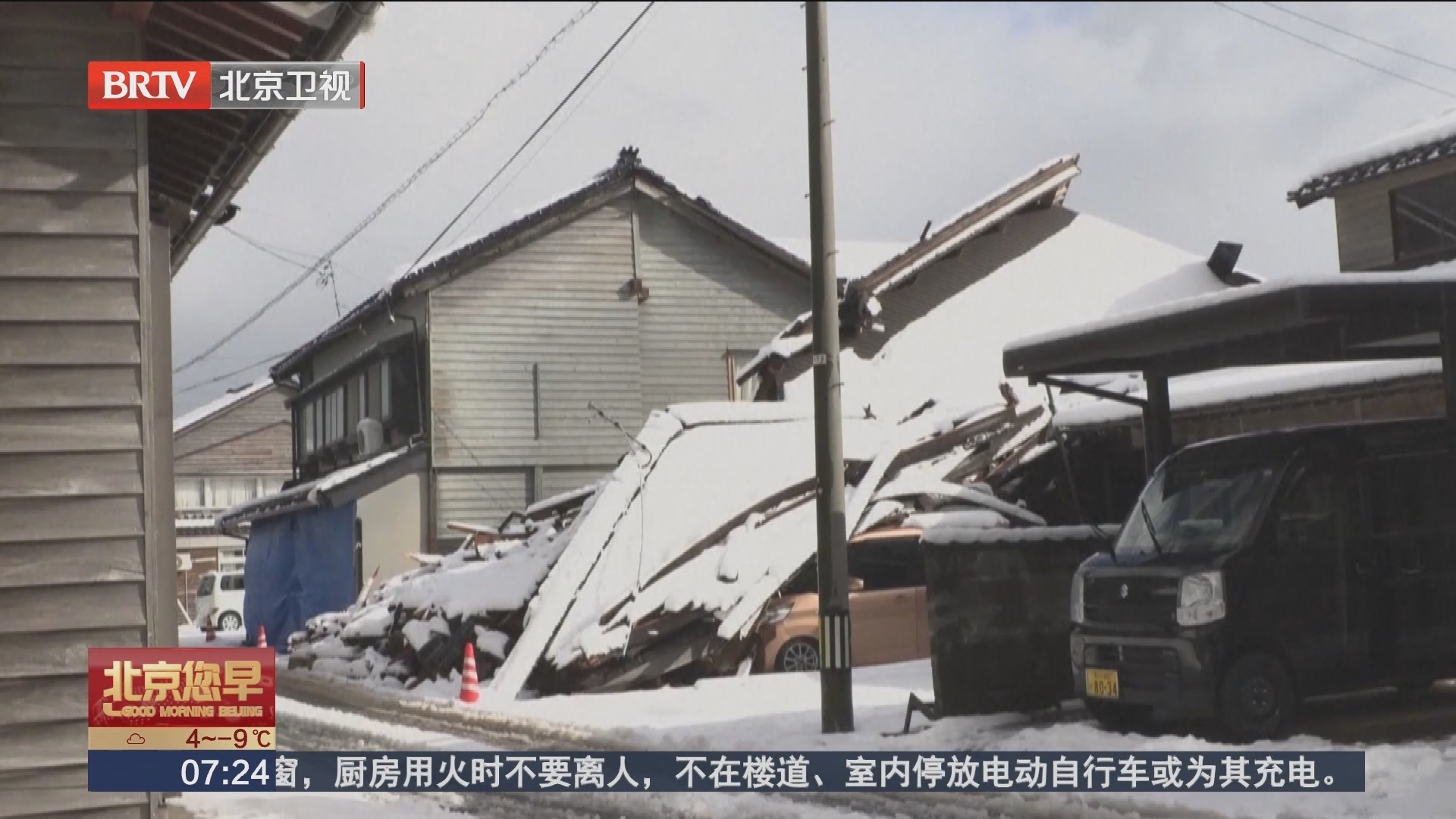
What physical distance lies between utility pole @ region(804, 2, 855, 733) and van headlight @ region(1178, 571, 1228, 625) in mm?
3000

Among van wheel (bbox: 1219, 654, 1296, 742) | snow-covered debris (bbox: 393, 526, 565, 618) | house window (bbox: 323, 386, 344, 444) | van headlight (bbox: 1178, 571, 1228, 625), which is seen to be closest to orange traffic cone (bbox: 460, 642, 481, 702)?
snow-covered debris (bbox: 393, 526, 565, 618)

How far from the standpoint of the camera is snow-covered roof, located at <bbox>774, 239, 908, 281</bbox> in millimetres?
29516

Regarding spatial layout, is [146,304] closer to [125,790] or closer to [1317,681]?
→ [125,790]

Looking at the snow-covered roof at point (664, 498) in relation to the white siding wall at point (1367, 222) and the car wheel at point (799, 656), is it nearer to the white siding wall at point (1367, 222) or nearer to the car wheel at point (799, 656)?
the car wheel at point (799, 656)

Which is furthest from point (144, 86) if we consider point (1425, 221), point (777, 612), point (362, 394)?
point (362, 394)

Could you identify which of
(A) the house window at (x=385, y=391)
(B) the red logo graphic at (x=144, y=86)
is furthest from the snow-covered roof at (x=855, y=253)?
(B) the red logo graphic at (x=144, y=86)

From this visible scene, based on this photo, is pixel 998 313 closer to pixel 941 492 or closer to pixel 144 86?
pixel 941 492

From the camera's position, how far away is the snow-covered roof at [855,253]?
29.5 meters

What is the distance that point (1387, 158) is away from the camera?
18.2 meters

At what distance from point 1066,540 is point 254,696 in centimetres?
758

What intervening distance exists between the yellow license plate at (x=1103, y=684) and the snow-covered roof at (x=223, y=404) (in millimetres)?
40214

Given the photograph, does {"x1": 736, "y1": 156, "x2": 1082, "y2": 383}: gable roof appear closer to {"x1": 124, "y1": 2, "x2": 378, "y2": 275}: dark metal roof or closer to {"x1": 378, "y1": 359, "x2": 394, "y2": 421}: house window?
{"x1": 378, "y1": 359, "x2": 394, "y2": 421}: house window

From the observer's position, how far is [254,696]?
713 cm

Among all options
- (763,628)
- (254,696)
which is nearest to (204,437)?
(763,628)
